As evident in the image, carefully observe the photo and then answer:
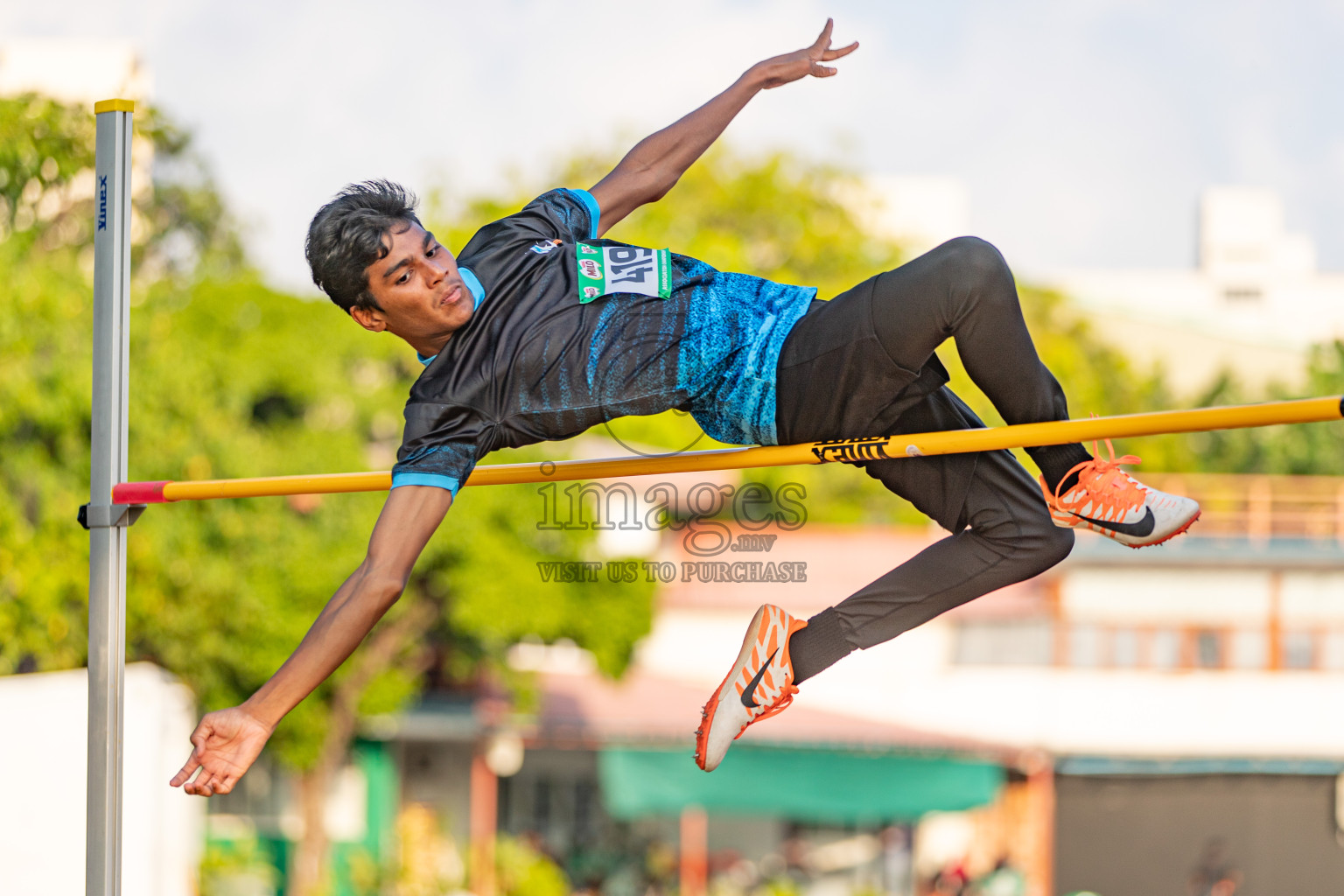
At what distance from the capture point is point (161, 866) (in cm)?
759

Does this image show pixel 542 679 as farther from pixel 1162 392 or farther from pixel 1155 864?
pixel 1162 392

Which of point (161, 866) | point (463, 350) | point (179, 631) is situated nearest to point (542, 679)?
point (179, 631)

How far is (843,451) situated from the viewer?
2.64 metres

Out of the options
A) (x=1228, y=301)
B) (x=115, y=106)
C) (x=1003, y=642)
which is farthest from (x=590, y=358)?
(x=1228, y=301)

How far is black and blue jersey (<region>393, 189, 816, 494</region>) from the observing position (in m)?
2.59

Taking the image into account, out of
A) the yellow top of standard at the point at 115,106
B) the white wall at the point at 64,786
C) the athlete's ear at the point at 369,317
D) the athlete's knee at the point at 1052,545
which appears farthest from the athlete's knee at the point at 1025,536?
the white wall at the point at 64,786

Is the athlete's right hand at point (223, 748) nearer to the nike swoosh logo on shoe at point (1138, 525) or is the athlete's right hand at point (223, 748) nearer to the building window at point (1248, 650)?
the nike swoosh logo on shoe at point (1138, 525)

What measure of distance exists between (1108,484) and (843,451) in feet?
1.59

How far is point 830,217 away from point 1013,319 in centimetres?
2208

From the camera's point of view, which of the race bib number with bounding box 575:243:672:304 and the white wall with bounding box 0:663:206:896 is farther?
the white wall with bounding box 0:663:206:896

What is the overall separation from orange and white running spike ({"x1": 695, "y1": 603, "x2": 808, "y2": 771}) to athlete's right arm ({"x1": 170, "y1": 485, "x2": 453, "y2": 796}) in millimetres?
731

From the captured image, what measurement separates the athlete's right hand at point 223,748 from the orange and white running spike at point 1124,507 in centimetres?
150

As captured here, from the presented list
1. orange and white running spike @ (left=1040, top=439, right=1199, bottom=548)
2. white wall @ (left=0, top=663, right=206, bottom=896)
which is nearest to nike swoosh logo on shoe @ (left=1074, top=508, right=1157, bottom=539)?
orange and white running spike @ (left=1040, top=439, right=1199, bottom=548)

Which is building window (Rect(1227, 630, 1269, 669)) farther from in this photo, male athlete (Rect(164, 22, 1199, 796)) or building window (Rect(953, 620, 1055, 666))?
male athlete (Rect(164, 22, 1199, 796))
